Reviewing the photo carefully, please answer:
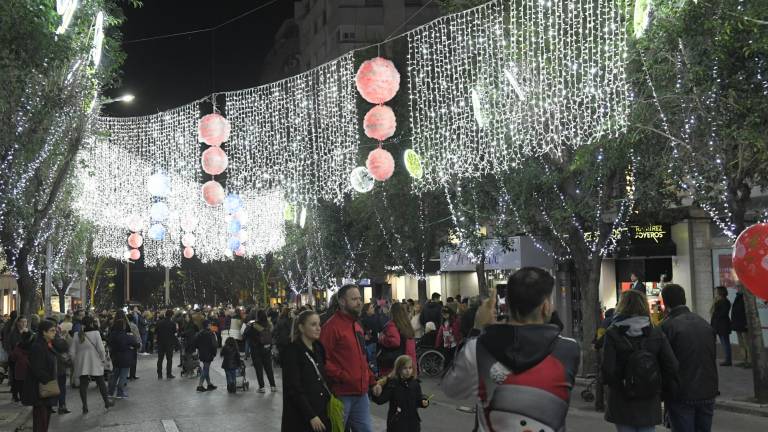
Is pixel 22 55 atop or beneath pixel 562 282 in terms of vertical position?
atop

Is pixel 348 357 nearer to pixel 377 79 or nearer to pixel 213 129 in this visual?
pixel 377 79

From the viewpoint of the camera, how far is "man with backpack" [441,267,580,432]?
3.81m

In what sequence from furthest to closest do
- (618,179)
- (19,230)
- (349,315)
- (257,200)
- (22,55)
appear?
(257,200) < (19,230) < (618,179) < (22,55) < (349,315)

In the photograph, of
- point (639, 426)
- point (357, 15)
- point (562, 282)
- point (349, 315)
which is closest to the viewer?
point (639, 426)

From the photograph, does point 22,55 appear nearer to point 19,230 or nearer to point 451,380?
point 19,230

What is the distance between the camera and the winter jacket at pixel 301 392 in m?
6.64

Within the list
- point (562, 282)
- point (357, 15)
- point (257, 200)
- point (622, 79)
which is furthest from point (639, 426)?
point (357, 15)

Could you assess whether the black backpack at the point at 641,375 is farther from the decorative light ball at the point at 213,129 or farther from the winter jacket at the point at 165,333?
the winter jacket at the point at 165,333

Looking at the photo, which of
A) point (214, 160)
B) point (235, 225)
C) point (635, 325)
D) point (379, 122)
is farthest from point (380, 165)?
point (235, 225)

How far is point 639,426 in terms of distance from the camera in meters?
6.20

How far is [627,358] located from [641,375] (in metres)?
0.15

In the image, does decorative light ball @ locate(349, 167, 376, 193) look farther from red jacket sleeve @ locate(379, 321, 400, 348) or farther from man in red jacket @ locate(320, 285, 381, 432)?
man in red jacket @ locate(320, 285, 381, 432)

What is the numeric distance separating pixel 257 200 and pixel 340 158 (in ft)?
33.6

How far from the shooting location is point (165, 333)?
23047 mm
